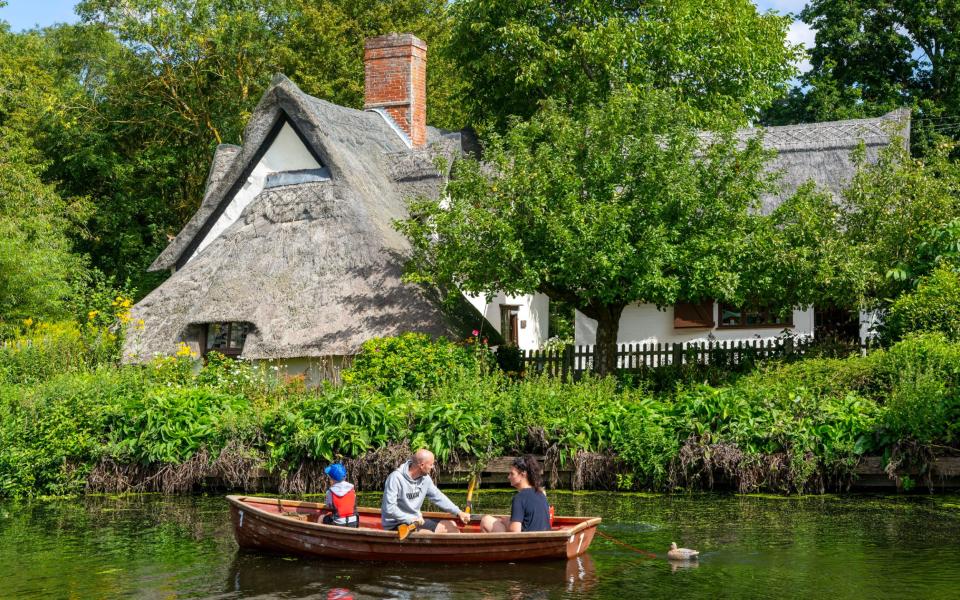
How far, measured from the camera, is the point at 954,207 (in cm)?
2133

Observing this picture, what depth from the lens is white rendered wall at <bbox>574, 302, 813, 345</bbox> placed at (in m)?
26.1

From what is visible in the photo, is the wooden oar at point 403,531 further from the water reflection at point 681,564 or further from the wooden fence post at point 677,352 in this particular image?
the wooden fence post at point 677,352

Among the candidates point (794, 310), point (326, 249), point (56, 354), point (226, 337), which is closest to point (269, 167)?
point (326, 249)

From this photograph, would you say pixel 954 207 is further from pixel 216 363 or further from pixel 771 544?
pixel 216 363

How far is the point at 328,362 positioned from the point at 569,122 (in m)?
6.90

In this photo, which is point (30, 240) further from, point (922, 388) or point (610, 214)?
point (922, 388)

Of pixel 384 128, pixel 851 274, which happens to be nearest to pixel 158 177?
pixel 384 128

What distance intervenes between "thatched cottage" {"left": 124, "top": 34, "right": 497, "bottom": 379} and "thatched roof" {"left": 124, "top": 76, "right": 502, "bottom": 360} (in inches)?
1.1

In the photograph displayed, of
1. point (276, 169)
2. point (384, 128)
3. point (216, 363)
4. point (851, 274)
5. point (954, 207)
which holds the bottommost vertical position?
point (216, 363)

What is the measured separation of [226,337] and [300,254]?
8.29 ft

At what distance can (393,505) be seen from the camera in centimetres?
→ 1262

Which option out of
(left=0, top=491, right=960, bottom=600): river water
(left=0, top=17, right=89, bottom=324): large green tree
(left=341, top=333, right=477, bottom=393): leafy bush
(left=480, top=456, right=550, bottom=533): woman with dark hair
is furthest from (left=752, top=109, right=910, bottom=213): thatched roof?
(left=0, top=17, right=89, bottom=324): large green tree

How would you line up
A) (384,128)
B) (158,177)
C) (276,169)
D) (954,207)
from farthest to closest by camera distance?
1. (158,177)
2. (384,128)
3. (276,169)
4. (954,207)

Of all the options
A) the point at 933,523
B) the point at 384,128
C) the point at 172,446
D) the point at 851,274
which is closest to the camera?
the point at 933,523
